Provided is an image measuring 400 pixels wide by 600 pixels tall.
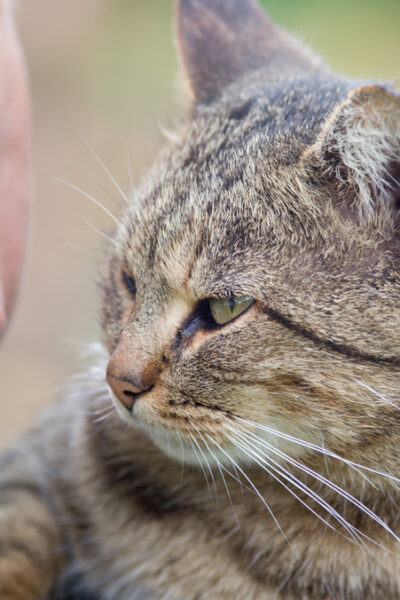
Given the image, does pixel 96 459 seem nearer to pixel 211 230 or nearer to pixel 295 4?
pixel 211 230

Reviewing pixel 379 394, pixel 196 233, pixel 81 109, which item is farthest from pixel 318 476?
pixel 81 109

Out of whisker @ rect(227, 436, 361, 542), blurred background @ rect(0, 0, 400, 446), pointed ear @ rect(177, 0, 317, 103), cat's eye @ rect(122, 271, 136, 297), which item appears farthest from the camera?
blurred background @ rect(0, 0, 400, 446)

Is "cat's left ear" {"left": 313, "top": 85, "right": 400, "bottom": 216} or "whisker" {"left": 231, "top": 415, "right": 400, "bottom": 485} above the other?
"cat's left ear" {"left": 313, "top": 85, "right": 400, "bottom": 216}

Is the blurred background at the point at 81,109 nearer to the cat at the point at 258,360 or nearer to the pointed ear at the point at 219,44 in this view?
the pointed ear at the point at 219,44

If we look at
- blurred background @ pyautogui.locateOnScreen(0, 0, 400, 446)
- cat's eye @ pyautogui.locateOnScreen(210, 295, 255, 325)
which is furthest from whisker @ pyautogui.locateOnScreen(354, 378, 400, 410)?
blurred background @ pyautogui.locateOnScreen(0, 0, 400, 446)

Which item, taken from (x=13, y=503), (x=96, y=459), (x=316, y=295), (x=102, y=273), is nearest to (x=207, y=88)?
(x=102, y=273)

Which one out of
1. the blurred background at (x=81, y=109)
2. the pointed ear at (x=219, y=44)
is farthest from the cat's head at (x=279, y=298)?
the blurred background at (x=81, y=109)

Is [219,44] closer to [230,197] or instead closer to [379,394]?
[230,197]

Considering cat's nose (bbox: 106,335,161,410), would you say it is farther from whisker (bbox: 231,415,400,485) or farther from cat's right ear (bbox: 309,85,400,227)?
cat's right ear (bbox: 309,85,400,227)
